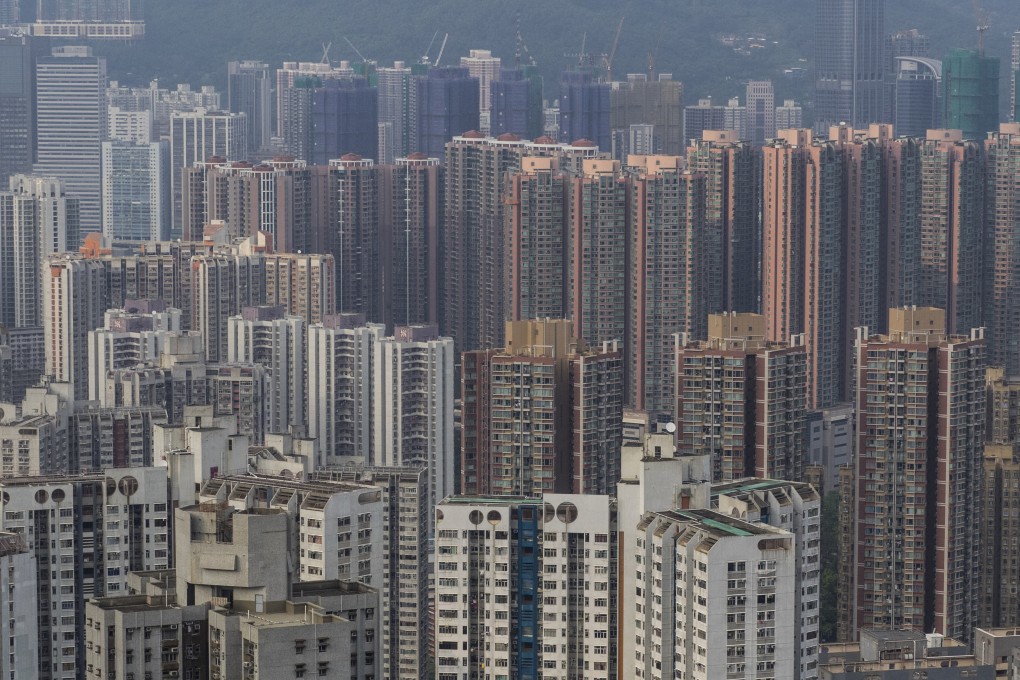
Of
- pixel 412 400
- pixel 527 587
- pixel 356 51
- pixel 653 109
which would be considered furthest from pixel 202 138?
pixel 527 587

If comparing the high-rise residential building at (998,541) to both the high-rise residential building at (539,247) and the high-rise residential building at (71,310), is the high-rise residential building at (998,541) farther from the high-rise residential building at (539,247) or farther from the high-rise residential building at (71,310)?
the high-rise residential building at (71,310)

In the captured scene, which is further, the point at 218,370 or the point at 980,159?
the point at 980,159

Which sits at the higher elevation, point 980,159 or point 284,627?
point 980,159

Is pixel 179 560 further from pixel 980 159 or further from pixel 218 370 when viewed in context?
pixel 980 159

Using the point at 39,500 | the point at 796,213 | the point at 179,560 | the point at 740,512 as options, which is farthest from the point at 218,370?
the point at 179,560

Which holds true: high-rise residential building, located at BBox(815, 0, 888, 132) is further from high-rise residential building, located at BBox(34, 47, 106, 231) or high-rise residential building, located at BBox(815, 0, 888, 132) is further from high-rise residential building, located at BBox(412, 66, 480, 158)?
high-rise residential building, located at BBox(34, 47, 106, 231)

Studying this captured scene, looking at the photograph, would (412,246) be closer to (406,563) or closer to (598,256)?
(598,256)
